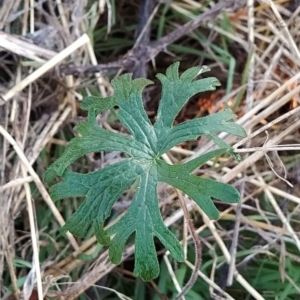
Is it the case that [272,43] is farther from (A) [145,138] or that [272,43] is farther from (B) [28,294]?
(B) [28,294]

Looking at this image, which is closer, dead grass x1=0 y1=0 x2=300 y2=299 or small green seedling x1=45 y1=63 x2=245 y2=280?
small green seedling x1=45 y1=63 x2=245 y2=280

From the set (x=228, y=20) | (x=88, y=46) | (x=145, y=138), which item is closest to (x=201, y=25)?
(x=228, y=20)

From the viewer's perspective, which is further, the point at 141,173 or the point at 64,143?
the point at 64,143

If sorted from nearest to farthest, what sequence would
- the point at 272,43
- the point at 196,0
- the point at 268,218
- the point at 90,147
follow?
1. the point at 90,147
2. the point at 268,218
3. the point at 272,43
4. the point at 196,0

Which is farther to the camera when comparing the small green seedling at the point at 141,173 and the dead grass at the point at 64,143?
the dead grass at the point at 64,143
